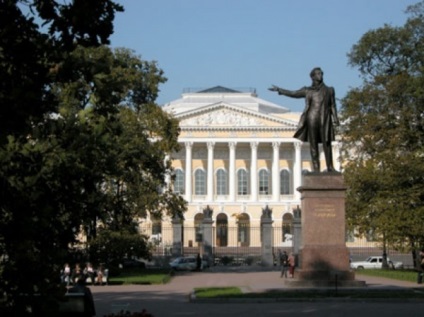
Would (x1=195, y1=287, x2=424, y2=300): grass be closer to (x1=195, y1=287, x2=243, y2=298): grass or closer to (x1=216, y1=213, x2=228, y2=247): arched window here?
(x1=195, y1=287, x2=243, y2=298): grass

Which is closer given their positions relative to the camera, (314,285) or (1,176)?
(1,176)

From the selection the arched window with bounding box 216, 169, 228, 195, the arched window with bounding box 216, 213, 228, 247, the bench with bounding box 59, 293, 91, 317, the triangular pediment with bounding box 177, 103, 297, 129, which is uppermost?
the triangular pediment with bounding box 177, 103, 297, 129

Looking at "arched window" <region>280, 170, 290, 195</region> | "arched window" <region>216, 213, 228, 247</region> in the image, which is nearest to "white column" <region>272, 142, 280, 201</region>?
"arched window" <region>280, 170, 290, 195</region>

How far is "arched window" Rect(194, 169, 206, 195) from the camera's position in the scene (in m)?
89.1

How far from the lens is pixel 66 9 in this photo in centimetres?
838

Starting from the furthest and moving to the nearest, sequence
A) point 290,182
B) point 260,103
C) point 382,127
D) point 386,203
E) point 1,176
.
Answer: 1. point 260,103
2. point 290,182
3. point 382,127
4. point 386,203
5. point 1,176

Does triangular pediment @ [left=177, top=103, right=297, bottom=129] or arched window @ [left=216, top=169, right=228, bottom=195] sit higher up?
triangular pediment @ [left=177, top=103, right=297, bottom=129]

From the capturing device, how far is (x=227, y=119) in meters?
89.2

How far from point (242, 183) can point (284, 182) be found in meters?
4.32

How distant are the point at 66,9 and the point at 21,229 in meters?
2.13

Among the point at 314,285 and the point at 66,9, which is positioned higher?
the point at 66,9

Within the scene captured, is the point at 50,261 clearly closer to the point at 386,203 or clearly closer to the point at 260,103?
the point at 386,203

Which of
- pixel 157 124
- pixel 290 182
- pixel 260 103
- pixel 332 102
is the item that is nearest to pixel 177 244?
pixel 157 124

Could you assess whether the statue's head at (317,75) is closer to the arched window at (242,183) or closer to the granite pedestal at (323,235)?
the granite pedestal at (323,235)
